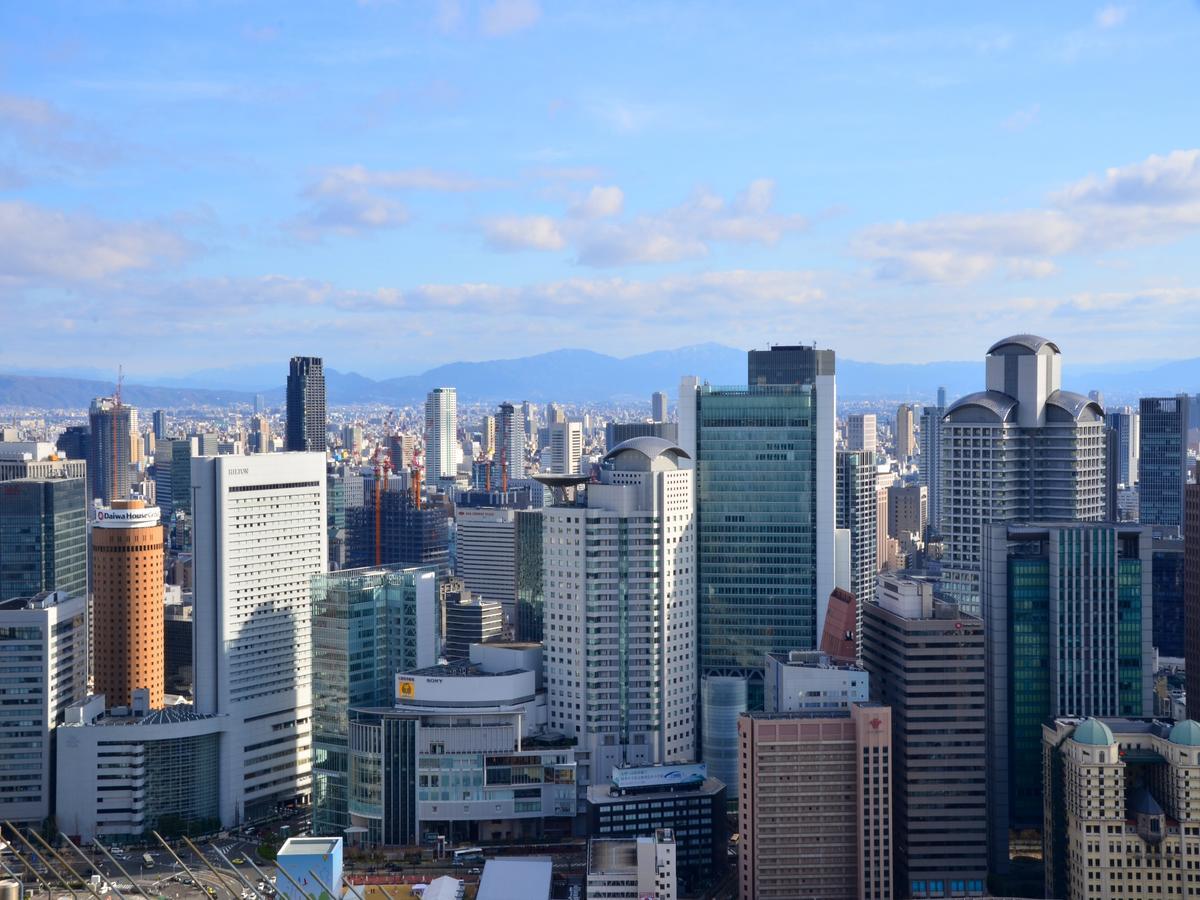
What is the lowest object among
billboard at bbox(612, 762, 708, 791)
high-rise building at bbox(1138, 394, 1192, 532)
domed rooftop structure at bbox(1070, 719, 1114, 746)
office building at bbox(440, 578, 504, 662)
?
billboard at bbox(612, 762, 708, 791)

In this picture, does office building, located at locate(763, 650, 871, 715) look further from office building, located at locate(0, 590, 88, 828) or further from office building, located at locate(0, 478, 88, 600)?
office building, located at locate(0, 478, 88, 600)

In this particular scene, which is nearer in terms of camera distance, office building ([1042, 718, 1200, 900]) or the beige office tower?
office building ([1042, 718, 1200, 900])

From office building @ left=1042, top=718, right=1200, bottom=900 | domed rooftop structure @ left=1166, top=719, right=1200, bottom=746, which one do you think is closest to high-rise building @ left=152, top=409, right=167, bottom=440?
office building @ left=1042, top=718, right=1200, bottom=900

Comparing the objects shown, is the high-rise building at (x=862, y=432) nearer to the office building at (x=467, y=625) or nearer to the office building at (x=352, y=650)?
the office building at (x=467, y=625)

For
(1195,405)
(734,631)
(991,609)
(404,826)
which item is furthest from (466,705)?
(1195,405)

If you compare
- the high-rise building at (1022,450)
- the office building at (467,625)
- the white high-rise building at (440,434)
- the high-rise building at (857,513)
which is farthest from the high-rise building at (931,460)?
the high-rise building at (1022,450)

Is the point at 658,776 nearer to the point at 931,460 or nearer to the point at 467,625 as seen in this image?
the point at 467,625
